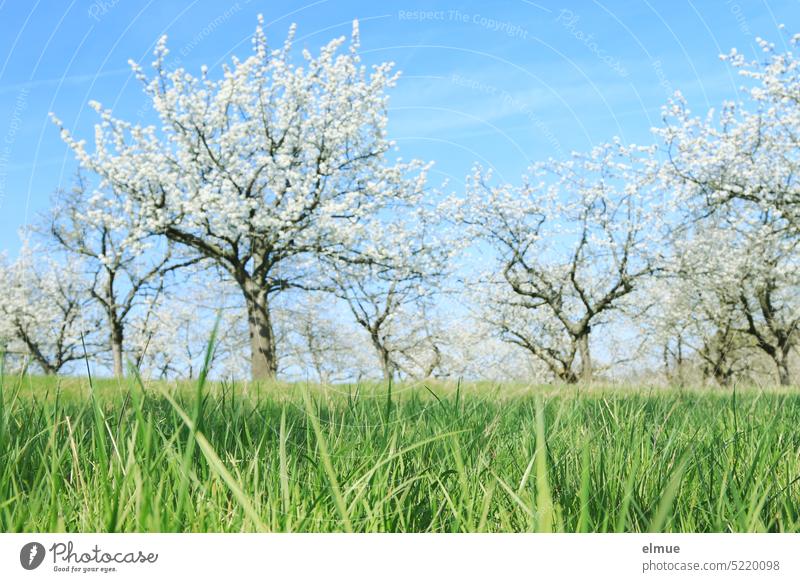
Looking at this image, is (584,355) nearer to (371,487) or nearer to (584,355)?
(584,355)

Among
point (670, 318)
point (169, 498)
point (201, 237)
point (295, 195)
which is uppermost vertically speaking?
point (295, 195)

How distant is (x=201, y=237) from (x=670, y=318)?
75.9ft

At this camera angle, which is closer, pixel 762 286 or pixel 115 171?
pixel 115 171
